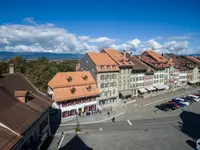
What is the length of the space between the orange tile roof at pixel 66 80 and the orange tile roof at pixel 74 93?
1063mm

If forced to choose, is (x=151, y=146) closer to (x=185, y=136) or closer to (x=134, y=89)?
(x=185, y=136)

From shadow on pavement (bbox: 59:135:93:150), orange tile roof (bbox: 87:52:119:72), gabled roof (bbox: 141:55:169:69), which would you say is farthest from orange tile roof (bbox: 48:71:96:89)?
gabled roof (bbox: 141:55:169:69)

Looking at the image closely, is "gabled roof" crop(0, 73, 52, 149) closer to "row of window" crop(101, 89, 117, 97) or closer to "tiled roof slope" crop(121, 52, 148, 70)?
"row of window" crop(101, 89, 117, 97)

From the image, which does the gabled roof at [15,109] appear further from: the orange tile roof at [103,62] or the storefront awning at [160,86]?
the storefront awning at [160,86]

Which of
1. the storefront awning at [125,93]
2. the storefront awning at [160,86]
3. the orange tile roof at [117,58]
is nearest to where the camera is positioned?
the orange tile roof at [117,58]

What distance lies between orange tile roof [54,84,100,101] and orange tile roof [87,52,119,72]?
624 centimetres

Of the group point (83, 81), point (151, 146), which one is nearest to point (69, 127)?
point (83, 81)

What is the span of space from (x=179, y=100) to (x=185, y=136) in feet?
83.0

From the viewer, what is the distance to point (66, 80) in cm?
4234

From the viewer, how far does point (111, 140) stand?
29859mm

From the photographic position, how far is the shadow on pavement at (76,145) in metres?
27.3

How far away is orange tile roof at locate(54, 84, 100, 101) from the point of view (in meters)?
39.5

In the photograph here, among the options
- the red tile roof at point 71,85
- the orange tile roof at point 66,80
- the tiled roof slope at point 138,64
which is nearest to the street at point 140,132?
the red tile roof at point 71,85

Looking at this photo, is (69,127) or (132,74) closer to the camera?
(69,127)
